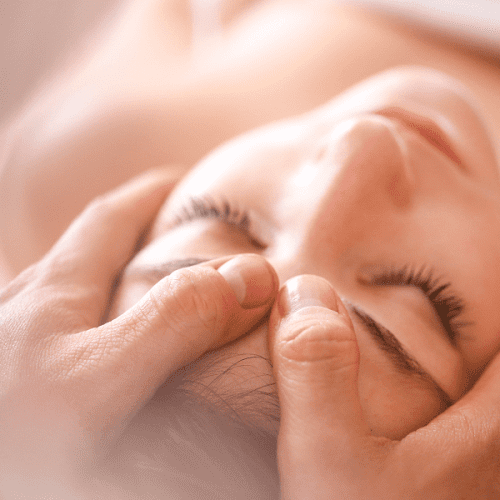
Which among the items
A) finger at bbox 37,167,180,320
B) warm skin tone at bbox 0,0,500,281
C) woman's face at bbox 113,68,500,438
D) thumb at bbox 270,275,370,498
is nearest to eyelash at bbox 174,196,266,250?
woman's face at bbox 113,68,500,438

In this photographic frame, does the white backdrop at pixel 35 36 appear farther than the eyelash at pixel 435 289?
Yes

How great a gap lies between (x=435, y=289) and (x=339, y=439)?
282mm

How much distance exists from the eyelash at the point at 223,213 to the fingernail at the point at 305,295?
15cm

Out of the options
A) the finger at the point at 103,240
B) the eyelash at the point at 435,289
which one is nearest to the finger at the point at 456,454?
the eyelash at the point at 435,289

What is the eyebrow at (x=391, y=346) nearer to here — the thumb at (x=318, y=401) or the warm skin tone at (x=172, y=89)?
the thumb at (x=318, y=401)

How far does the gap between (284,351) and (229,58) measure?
38.6 inches

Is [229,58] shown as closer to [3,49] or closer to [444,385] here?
[3,49]

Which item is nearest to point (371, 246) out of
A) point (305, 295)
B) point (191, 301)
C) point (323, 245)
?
point (323, 245)

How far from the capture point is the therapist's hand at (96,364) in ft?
1.42

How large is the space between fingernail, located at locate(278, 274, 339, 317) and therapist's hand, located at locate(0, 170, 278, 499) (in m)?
0.02

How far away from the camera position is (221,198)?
2.15 ft

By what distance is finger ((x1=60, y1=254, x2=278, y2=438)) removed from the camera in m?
0.44

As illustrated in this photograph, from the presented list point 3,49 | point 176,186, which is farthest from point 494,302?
point 3,49

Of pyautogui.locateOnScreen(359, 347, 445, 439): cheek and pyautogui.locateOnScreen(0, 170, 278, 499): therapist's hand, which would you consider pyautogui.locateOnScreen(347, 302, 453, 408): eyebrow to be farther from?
pyautogui.locateOnScreen(0, 170, 278, 499): therapist's hand
